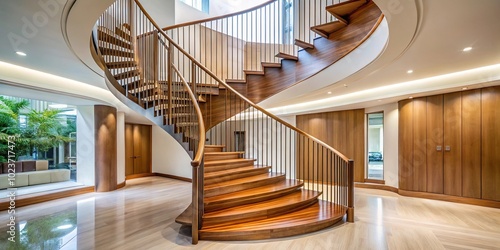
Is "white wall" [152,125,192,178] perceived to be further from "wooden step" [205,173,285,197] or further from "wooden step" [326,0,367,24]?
"wooden step" [326,0,367,24]

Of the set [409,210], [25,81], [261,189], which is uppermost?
[25,81]

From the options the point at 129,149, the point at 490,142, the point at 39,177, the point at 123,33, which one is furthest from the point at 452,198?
the point at 39,177

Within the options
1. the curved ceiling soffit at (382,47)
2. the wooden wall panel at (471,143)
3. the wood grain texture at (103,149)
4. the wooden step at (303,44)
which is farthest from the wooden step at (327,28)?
the wood grain texture at (103,149)

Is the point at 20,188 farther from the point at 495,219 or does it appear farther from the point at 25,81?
the point at 495,219

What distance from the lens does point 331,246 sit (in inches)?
113

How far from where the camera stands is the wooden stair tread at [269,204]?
10.4 ft

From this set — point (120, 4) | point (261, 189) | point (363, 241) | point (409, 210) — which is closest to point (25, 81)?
point (120, 4)

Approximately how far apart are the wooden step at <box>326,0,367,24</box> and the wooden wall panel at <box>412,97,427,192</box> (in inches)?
127

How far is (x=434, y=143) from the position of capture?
5148mm

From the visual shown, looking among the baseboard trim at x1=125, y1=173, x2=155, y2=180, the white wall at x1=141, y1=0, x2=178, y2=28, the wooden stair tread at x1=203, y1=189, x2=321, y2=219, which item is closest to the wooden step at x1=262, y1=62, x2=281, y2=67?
the wooden stair tread at x1=203, y1=189, x2=321, y2=219

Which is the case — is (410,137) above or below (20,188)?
above

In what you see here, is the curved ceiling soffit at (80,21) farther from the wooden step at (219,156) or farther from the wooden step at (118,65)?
the wooden step at (219,156)

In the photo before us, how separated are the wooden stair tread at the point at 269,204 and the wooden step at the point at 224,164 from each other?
32.1 inches

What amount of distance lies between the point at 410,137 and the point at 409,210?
189 centimetres
